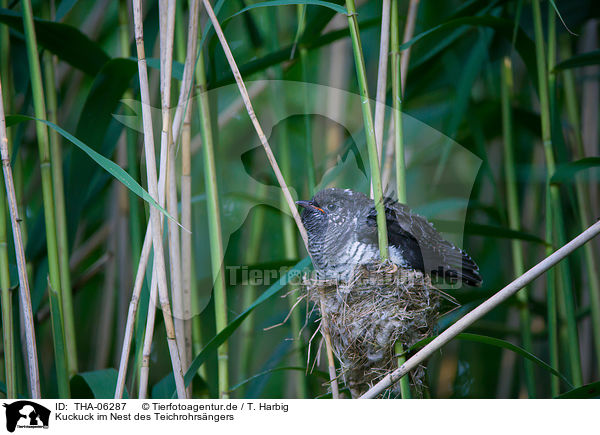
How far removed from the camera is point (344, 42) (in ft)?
4.36

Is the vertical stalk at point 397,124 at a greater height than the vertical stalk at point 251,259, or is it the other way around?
the vertical stalk at point 397,124

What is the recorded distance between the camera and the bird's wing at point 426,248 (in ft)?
3.33

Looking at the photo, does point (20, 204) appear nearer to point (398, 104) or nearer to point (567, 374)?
point (398, 104)

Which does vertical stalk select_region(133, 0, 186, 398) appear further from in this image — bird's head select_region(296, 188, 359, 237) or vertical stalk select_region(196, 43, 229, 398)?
bird's head select_region(296, 188, 359, 237)

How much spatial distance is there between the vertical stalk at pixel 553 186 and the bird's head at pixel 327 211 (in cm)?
47

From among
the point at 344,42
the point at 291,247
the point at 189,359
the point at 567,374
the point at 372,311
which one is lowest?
the point at 567,374

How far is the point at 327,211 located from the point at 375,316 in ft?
1.04

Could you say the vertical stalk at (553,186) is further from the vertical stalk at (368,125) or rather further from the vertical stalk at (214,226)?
the vertical stalk at (214,226)

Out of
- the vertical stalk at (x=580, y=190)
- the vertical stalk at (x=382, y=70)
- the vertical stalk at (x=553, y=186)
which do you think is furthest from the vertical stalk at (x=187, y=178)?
the vertical stalk at (x=580, y=190)

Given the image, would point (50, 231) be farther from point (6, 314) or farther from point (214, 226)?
point (214, 226)

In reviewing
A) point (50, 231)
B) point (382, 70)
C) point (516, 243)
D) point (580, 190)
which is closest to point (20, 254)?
point (50, 231)

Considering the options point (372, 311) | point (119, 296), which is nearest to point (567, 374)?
point (372, 311)
